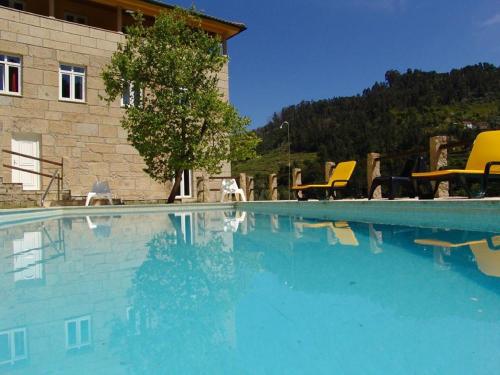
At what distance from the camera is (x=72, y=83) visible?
15.5 m

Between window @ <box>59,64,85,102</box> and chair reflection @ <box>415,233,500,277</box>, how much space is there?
14172 mm

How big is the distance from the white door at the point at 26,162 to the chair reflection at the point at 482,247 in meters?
13.6

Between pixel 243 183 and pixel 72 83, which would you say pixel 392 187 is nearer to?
pixel 243 183

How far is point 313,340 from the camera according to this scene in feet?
5.68

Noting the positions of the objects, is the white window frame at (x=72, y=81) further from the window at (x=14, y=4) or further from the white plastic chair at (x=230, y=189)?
the white plastic chair at (x=230, y=189)

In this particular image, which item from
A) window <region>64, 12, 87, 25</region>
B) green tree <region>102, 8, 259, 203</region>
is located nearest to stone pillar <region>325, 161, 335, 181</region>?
green tree <region>102, 8, 259, 203</region>

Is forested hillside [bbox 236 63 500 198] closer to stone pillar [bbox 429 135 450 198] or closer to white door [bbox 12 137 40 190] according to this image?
white door [bbox 12 137 40 190]

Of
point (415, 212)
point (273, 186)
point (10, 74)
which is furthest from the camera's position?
point (273, 186)

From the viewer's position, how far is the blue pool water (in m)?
1.54

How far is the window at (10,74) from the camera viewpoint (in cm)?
1420

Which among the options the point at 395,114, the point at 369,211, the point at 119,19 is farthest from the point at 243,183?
the point at 395,114

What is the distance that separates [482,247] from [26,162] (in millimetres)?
14380

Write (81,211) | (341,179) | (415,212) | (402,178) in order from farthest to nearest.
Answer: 1. (81,211)
2. (341,179)
3. (402,178)
4. (415,212)

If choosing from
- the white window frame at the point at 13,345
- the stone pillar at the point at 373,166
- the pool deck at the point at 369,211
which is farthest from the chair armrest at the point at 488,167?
the white window frame at the point at 13,345
